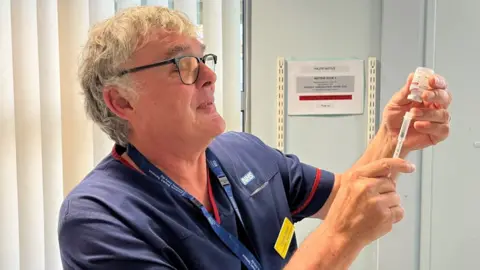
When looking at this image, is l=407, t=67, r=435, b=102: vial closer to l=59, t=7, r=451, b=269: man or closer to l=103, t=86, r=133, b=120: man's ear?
l=59, t=7, r=451, b=269: man

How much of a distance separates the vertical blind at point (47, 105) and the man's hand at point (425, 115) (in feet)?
2.46

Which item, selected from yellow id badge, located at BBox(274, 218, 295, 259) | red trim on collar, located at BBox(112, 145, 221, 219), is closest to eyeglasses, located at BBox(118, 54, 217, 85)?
red trim on collar, located at BBox(112, 145, 221, 219)

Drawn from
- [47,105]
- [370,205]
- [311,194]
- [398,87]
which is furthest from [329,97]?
[47,105]

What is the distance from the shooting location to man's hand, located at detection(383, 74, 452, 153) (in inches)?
42.2

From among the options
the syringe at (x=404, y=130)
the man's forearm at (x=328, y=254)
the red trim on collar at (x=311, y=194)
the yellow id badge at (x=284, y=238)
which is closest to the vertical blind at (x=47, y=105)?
the red trim on collar at (x=311, y=194)

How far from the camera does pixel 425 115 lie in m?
1.12

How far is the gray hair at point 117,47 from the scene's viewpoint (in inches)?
43.9

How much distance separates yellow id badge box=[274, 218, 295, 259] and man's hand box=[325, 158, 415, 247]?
0.95 ft

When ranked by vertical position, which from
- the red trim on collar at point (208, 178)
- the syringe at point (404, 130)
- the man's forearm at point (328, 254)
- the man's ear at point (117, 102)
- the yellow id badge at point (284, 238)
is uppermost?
the man's ear at point (117, 102)

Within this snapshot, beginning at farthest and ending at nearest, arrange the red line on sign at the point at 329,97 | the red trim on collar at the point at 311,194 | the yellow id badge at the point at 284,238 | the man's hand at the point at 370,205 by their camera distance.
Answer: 1. the red line on sign at the point at 329,97
2. the red trim on collar at the point at 311,194
3. the yellow id badge at the point at 284,238
4. the man's hand at the point at 370,205

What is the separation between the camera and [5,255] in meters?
1.67

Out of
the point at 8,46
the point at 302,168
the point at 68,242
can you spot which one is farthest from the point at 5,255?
the point at 302,168

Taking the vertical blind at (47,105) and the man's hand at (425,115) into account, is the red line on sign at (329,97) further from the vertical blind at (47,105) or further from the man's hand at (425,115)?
the man's hand at (425,115)

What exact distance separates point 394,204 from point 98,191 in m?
0.62
